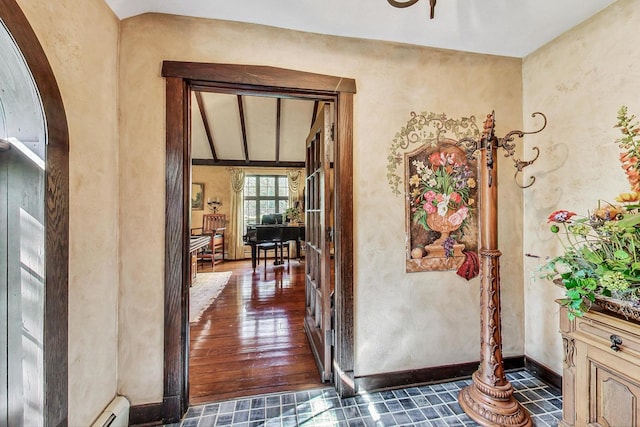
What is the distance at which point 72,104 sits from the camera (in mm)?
1181

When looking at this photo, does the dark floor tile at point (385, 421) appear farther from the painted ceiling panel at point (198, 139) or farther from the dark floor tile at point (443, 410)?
the painted ceiling panel at point (198, 139)

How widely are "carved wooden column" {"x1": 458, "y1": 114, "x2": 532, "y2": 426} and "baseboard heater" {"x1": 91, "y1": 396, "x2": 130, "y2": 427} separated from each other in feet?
6.49

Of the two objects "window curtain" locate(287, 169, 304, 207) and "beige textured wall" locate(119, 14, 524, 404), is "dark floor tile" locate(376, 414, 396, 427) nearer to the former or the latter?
"beige textured wall" locate(119, 14, 524, 404)

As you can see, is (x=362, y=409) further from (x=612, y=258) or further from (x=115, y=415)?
(x=612, y=258)

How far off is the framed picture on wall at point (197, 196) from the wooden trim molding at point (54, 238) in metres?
5.89

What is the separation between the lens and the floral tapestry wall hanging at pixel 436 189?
6.08 ft

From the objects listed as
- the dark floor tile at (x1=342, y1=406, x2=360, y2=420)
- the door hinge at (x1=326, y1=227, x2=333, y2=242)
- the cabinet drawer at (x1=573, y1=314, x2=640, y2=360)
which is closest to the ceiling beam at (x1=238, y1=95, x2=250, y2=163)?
the door hinge at (x1=326, y1=227, x2=333, y2=242)

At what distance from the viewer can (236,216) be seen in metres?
6.93

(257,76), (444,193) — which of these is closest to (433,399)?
(444,193)

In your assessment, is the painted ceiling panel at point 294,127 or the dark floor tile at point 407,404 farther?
the painted ceiling panel at point 294,127

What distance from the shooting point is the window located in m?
7.14

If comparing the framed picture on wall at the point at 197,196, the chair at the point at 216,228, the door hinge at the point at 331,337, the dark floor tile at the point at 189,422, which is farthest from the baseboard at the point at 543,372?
the framed picture on wall at the point at 197,196

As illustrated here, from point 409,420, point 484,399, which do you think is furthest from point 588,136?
point 409,420

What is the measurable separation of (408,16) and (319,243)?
1.65m
